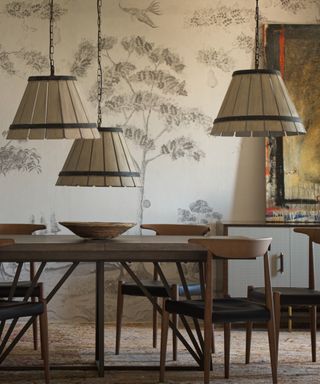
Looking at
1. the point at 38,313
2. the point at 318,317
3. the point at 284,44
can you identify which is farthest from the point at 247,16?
the point at 38,313

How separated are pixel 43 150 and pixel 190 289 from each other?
7.03 feet

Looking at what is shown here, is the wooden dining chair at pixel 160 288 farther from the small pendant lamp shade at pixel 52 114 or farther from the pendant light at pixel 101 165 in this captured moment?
the small pendant lamp shade at pixel 52 114

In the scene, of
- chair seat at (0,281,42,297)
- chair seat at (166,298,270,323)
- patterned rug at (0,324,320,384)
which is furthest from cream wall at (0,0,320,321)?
chair seat at (166,298,270,323)

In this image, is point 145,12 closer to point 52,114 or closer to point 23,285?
point 23,285

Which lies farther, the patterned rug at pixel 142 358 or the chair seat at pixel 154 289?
the chair seat at pixel 154 289

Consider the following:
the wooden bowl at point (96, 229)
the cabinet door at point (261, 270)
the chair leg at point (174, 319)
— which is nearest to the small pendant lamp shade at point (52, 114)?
the wooden bowl at point (96, 229)

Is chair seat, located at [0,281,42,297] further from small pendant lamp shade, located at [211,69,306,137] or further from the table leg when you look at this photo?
small pendant lamp shade, located at [211,69,306,137]

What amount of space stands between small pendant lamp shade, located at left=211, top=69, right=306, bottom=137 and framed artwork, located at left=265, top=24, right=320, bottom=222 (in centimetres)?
246

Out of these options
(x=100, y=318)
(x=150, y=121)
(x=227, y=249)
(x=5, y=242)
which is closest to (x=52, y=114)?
(x=5, y=242)

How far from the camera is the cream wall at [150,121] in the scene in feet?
23.4

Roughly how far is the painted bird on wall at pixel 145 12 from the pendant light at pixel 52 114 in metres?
2.79

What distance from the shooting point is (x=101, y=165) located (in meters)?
5.18

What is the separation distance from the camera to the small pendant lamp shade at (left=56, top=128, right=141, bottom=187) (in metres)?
5.15

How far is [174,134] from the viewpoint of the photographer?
285 inches
